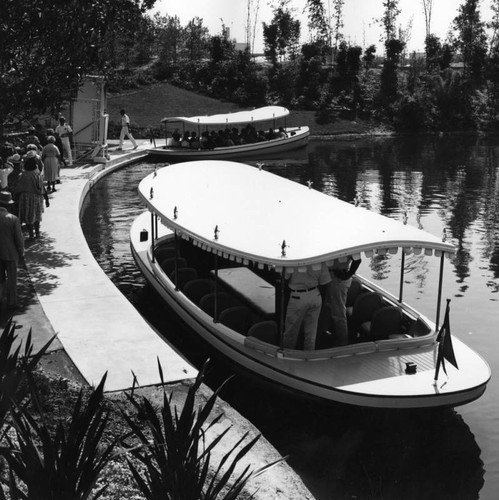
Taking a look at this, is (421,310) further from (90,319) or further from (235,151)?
(235,151)

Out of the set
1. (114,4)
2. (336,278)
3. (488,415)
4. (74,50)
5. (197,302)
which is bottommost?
(488,415)

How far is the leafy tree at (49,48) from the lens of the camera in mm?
11484

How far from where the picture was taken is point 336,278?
1053 centimetres

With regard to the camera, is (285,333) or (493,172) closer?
(285,333)

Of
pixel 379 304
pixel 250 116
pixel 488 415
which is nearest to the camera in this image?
pixel 488 415

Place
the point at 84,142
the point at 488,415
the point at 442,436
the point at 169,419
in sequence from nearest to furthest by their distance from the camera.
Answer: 1. the point at 169,419
2. the point at 442,436
3. the point at 488,415
4. the point at 84,142

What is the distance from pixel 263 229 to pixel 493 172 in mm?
25818

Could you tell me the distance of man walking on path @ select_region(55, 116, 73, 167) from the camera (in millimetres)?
26859

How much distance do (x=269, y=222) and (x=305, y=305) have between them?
170 centimetres

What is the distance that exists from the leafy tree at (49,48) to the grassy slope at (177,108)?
114ft

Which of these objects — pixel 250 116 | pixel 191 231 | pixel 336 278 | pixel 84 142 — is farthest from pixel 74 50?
pixel 250 116

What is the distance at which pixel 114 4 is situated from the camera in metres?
12.5

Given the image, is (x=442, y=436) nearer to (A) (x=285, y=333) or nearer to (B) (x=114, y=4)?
(A) (x=285, y=333)

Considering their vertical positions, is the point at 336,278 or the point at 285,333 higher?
the point at 336,278
